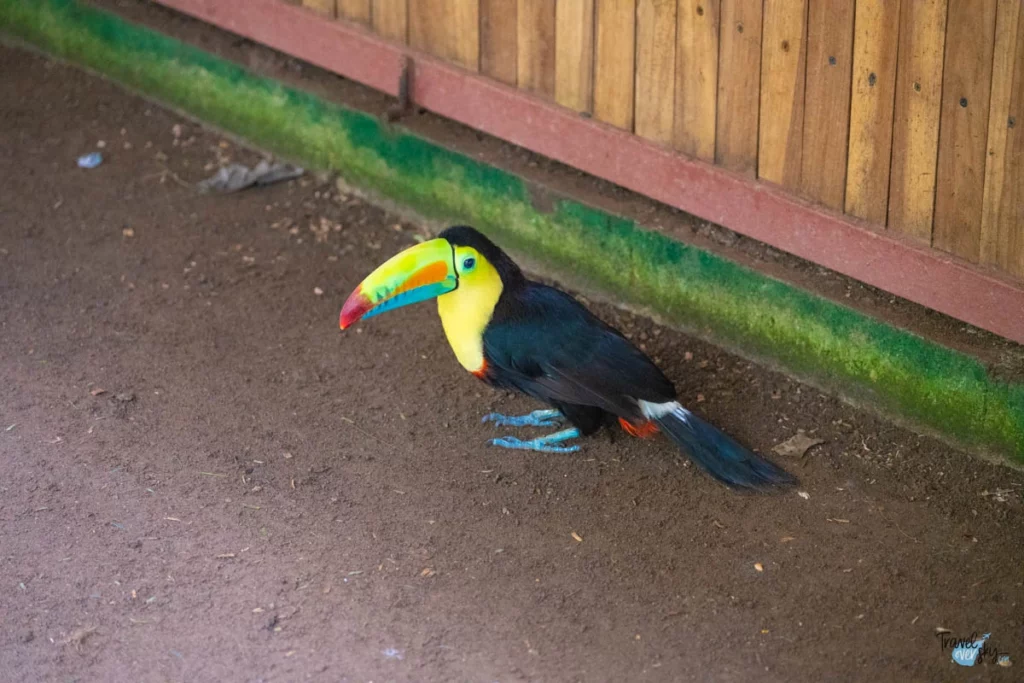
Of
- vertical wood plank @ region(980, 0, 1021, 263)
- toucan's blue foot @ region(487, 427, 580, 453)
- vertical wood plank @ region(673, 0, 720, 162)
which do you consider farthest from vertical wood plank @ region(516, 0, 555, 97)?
vertical wood plank @ region(980, 0, 1021, 263)

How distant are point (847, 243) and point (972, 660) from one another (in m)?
1.46

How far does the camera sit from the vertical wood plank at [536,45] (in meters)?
5.21

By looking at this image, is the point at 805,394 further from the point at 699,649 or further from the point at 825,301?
the point at 699,649

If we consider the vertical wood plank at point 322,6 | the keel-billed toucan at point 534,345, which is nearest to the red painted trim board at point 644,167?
the vertical wood plank at point 322,6

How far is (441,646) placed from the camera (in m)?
3.83

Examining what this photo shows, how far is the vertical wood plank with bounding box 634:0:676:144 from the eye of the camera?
484 cm

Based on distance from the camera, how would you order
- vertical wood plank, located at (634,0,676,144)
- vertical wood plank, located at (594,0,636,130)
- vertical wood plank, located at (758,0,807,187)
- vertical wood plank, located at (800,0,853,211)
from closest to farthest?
vertical wood plank, located at (800,0,853,211), vertical wood plank, located at (758,0,807,187), vertical wood plank, located at (634,0,676,144), vertical wood plank, located at (594,0,636,130)

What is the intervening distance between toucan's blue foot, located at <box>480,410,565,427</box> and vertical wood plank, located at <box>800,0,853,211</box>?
116 centimetres

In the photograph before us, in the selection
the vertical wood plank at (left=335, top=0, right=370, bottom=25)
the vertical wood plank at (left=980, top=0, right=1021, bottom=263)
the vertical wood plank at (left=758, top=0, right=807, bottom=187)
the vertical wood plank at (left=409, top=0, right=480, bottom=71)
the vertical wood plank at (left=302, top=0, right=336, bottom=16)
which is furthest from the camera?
the vertical wood plank at (left=302, top=0, right=336, bottom=16)

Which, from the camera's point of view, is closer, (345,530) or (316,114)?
(345,530)

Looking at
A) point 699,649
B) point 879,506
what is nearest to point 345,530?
point 699,649

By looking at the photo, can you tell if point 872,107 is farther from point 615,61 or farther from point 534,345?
point 534,345

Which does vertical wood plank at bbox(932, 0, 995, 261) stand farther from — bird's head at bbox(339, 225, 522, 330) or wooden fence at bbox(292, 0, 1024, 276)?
bird's head at bbox(339, 225, 522, 330)

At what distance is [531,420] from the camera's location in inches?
191
